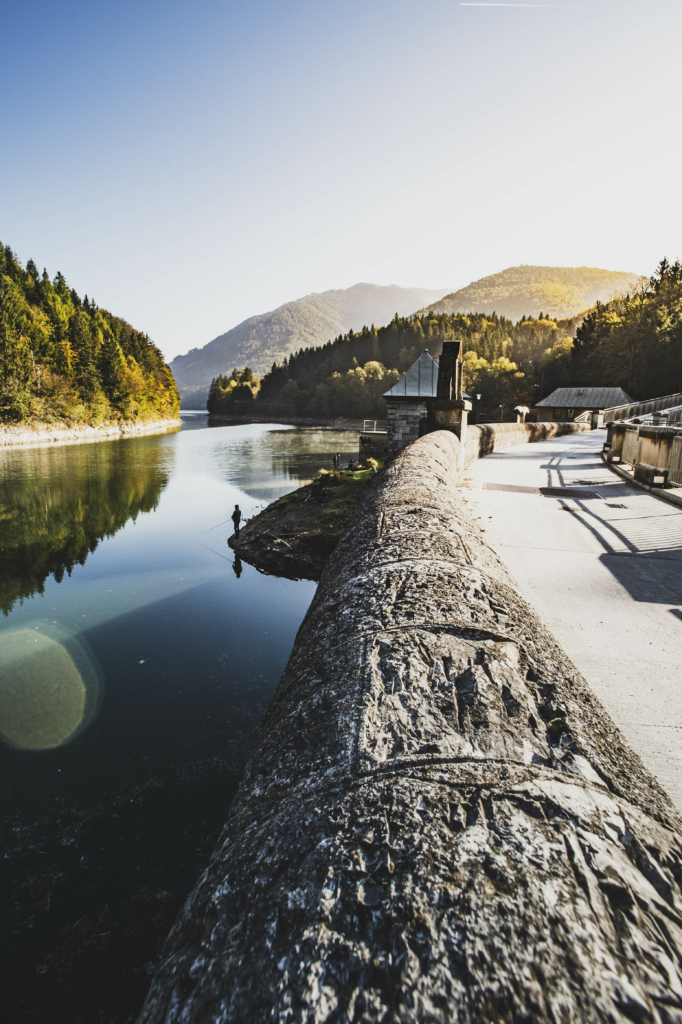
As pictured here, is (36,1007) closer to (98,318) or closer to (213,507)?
(213,507)

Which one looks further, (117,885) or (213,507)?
(213,507)

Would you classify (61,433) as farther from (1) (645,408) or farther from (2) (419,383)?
(1) (645,408)

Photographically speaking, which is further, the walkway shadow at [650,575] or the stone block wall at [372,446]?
the stone block wall at [372,446]

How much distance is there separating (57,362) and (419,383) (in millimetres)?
61822

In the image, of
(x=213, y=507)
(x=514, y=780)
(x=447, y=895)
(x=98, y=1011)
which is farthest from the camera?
(x=213, y=507)

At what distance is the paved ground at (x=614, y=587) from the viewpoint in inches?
103

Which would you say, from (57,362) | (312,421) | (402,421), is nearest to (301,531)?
(402,421)

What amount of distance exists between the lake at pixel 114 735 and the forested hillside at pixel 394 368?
68288 millimetres

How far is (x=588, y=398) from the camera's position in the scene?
2015 inches

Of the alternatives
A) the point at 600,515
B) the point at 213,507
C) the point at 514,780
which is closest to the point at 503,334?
the point at 213,507

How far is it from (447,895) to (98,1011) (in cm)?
420

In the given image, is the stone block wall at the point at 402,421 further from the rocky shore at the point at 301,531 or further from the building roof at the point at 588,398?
the building roof at the point at 588,398

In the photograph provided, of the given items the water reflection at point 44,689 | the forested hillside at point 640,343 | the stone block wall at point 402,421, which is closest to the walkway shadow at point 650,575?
the water reflection at point 44,689

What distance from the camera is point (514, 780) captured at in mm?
1384
